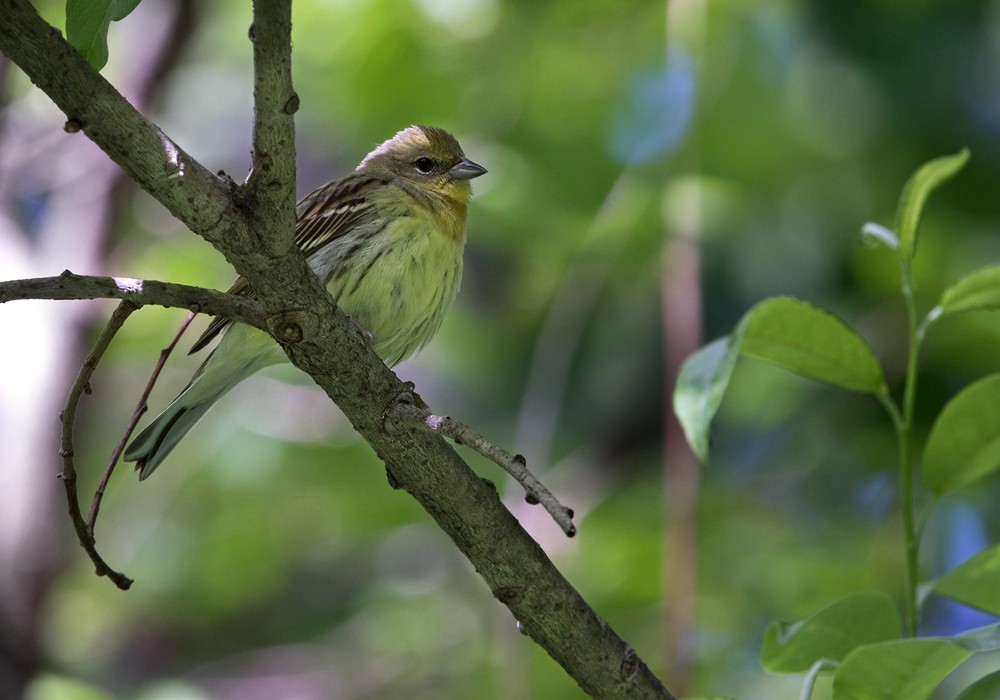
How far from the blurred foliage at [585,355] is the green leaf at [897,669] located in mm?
2774

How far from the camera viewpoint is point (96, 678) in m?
6.53

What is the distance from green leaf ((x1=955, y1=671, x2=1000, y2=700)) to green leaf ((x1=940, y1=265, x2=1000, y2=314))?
749mm

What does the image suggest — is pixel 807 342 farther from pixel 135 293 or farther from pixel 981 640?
pixel 135 293

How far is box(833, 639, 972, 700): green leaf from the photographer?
1.93 meters

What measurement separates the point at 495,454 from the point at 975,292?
3.67 feet

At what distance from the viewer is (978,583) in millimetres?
2244

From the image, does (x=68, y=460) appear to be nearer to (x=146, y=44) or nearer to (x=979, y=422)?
(x=979, y=422)

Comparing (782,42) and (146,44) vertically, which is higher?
(146,44)

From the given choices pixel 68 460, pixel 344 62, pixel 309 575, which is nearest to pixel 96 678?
pixel 309 575

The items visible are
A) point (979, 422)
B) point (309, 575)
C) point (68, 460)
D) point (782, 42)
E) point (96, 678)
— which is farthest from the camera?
point (309, 575)

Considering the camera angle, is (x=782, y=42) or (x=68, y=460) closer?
(x=68, y=460)

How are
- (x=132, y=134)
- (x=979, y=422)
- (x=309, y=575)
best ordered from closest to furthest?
(x=132, y=134) → (x=979, y=422) → (x=309, y=575)

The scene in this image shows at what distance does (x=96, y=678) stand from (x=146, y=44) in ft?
11.8

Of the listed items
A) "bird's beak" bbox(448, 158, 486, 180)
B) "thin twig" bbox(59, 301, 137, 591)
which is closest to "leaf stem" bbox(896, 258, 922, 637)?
"thin twig" bbox(59, 301, 137, 591)
